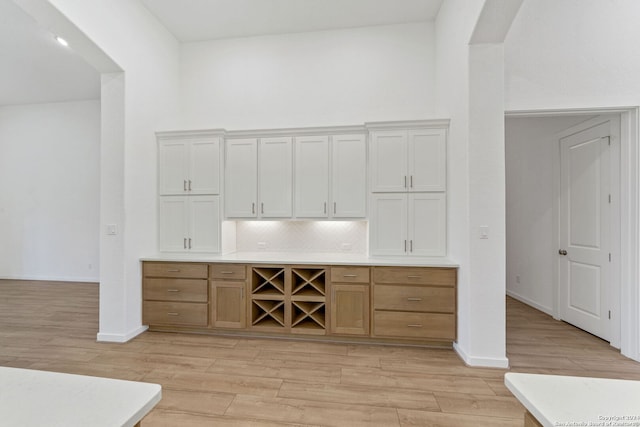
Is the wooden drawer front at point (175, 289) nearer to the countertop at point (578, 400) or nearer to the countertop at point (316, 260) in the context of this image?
the countertop at point (316, 260)

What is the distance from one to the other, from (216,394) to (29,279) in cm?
620

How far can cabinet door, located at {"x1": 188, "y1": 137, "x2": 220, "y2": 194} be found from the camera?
356cm

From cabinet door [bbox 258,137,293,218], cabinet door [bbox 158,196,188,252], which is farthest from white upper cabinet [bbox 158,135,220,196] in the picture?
cabinet door [bbox 258,137,293,218]

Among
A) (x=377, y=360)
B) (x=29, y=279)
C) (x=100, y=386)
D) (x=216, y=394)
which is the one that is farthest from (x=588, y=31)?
(x=29, y=279)

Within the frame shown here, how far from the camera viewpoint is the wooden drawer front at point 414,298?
2.92 meters

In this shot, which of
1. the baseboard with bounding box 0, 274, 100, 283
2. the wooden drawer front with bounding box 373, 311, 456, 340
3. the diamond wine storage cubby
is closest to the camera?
the wooden drawer front with bounding box 373, 311, 456, 340

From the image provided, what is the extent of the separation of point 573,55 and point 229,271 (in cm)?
421

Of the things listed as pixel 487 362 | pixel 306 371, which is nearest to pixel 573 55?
pixel 487 362

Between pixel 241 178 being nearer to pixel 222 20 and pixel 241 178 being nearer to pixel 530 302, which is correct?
pixel 222 20

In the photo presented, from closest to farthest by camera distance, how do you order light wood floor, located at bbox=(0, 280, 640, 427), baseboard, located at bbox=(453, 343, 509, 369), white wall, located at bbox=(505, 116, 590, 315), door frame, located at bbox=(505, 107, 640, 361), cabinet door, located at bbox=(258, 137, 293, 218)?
light wood floor, located at bbox=(0, 280, 640, 427) < baseboard, located at bbox=(453, 343, 509, 369) < door frame, located at bbox=(505, 107, 640, 361) < cabinet door, located at bbox=(258, 137, 293, 218) < white wall, located at bbox=(505, 116, 590, 315)

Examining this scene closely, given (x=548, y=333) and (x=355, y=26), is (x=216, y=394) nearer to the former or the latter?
(x=548, y=333)

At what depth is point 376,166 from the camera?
129 inches

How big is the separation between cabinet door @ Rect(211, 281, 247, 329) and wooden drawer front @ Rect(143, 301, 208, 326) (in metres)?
0.13

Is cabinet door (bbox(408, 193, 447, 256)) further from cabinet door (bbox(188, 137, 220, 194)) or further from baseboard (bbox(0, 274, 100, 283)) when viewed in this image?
baseboard (bbox(0, 274, 100, 283))
